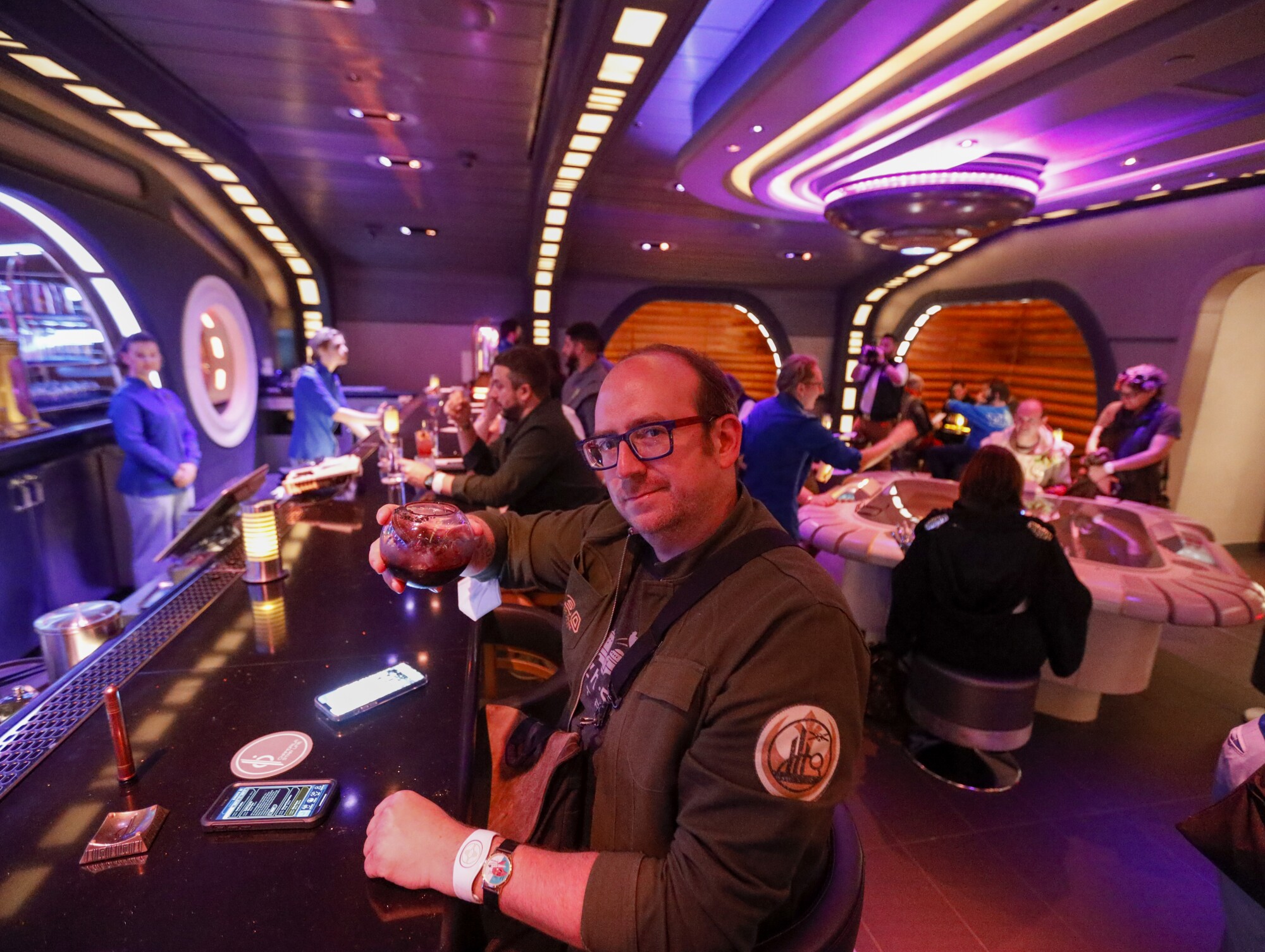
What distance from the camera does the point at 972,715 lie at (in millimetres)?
2672

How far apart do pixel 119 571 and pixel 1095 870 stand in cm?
624

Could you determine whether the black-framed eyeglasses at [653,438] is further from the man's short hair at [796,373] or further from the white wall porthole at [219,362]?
the white wall porthole at [219,362]

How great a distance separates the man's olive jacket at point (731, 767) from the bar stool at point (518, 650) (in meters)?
0.77

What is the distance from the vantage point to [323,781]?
117cm

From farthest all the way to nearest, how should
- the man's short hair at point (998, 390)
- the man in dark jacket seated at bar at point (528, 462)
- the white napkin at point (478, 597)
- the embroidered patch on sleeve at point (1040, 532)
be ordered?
the man's short hair at point (998, 390) → the man in dark jacket seated at bar at point (528, 462) → the embroidered patch on sleeve at point (1040, 532) → the white napkin at point (478, 597)

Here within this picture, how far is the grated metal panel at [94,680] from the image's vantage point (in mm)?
1261

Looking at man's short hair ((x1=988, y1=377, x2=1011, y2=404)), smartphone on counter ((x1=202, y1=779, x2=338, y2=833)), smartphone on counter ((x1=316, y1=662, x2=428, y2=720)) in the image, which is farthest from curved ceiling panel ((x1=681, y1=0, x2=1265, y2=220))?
smartphone on counter ((x1=202, y1=779, x2=338, y2=833))

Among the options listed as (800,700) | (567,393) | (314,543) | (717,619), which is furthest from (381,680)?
(567,393)

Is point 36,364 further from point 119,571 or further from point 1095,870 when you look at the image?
point 1095,870

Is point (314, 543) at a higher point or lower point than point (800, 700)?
lower

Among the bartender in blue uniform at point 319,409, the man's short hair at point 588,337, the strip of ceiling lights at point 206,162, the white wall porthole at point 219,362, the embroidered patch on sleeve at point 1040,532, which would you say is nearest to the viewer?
the embroidered patch on sleeve at point 1040,532

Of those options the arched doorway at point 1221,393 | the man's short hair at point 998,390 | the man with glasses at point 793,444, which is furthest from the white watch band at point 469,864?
the arched doorway at point 1221,393

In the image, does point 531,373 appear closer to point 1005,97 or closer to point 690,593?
point 690,593

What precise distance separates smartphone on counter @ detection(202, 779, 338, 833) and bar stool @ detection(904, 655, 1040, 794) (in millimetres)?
2493
